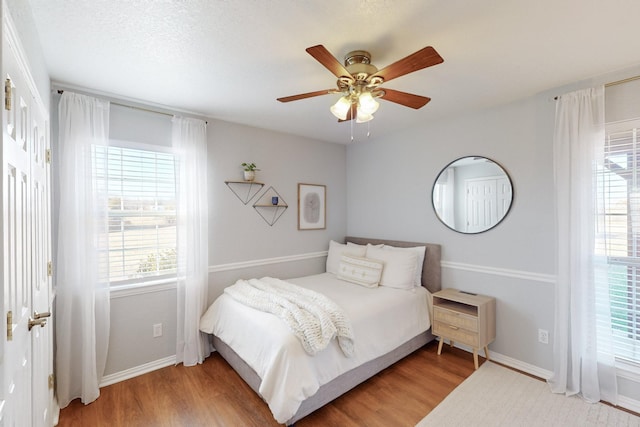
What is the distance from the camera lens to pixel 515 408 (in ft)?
7.07

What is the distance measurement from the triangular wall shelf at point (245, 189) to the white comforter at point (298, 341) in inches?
44.6

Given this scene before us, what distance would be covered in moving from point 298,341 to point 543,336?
2216 mm

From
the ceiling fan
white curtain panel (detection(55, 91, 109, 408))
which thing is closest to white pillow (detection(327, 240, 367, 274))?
the ceiling fan

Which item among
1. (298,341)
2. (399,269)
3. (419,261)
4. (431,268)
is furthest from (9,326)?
(431,268)

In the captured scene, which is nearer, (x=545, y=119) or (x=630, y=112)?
(x=630, y=112)

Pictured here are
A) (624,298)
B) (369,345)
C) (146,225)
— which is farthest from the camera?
(146,225)

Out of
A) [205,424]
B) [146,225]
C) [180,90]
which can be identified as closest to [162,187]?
[146,225]

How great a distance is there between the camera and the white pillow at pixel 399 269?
3043 millimetres

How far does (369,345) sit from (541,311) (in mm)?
1591

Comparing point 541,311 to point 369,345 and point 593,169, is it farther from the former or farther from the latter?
point 369,345

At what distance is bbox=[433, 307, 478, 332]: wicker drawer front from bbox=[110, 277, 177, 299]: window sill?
2658 mm

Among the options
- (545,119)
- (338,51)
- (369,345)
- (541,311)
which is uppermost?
(338,51)

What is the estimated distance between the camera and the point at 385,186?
3.82 meters

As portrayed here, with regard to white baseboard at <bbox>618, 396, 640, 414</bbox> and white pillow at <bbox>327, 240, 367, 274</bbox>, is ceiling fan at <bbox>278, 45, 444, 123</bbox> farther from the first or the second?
white baseboard at <bbox>618, 396, 640, 414</bbox>
